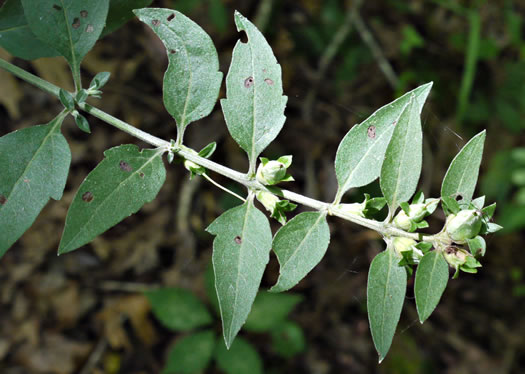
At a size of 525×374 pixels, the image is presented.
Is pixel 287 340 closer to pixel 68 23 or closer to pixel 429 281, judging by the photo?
pixel 429 281

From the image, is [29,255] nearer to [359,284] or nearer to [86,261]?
[86,261]

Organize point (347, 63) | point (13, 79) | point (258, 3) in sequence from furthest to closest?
point (347, 63) → point (258, 3) → point (13, 79)

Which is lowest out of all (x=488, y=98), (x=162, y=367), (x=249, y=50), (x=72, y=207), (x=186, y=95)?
(x=162, y=367)

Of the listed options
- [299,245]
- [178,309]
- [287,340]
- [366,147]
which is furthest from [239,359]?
[366,147]

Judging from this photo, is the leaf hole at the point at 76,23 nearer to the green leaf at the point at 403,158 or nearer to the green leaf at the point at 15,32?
the green leaf at the point at 15,32

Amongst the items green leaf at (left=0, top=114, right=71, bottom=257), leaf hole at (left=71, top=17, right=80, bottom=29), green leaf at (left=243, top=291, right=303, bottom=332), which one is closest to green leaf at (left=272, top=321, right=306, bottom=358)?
green leaf at (left=243, top=291, right=303, bottom=332)

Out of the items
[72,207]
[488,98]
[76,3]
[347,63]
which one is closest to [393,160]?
[72,207]

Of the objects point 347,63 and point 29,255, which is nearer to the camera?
point 29,255

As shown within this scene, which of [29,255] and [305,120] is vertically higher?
[305,120]
